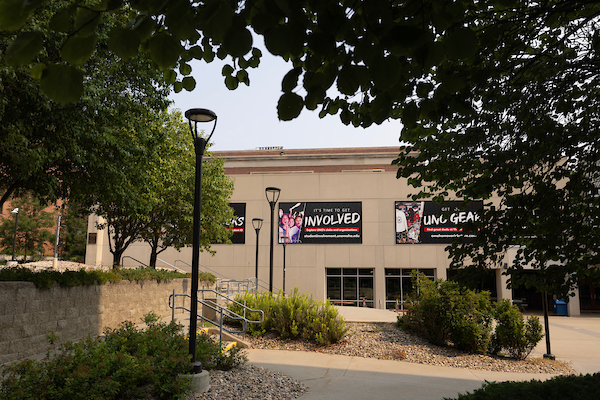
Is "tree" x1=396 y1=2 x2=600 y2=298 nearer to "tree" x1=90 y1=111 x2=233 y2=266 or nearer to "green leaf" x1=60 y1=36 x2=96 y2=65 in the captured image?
"green leaf" x1=60 y1=36 x2=96 y2=65

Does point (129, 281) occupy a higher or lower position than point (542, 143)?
lower

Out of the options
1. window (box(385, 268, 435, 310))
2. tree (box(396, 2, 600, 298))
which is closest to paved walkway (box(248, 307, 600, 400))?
tree (box(396, 2, 600, 298))

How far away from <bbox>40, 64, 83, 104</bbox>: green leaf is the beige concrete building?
2788 centimetres

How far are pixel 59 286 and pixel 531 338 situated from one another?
11.6 m

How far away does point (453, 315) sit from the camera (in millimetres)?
11070

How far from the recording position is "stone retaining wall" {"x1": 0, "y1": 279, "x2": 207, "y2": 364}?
8.08 metres

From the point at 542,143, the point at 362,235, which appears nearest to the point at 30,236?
the point at 362,235

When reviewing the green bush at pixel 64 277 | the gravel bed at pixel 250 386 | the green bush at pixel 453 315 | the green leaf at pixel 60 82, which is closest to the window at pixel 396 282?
the green bush at pixel 453 315

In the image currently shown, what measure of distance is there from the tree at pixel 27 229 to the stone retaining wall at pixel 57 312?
114 ft

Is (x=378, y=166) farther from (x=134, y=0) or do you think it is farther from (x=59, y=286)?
(x=134, y=0)

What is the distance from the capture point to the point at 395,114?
4.99 m

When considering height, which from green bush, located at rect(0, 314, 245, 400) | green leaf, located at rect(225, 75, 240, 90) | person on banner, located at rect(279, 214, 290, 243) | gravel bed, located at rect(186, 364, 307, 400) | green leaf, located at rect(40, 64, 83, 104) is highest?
person on banner, located at rect(279, 214, 290, 243)

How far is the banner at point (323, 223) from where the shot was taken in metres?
29.4

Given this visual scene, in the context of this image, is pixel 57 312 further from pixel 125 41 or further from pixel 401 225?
pixel 401 225
